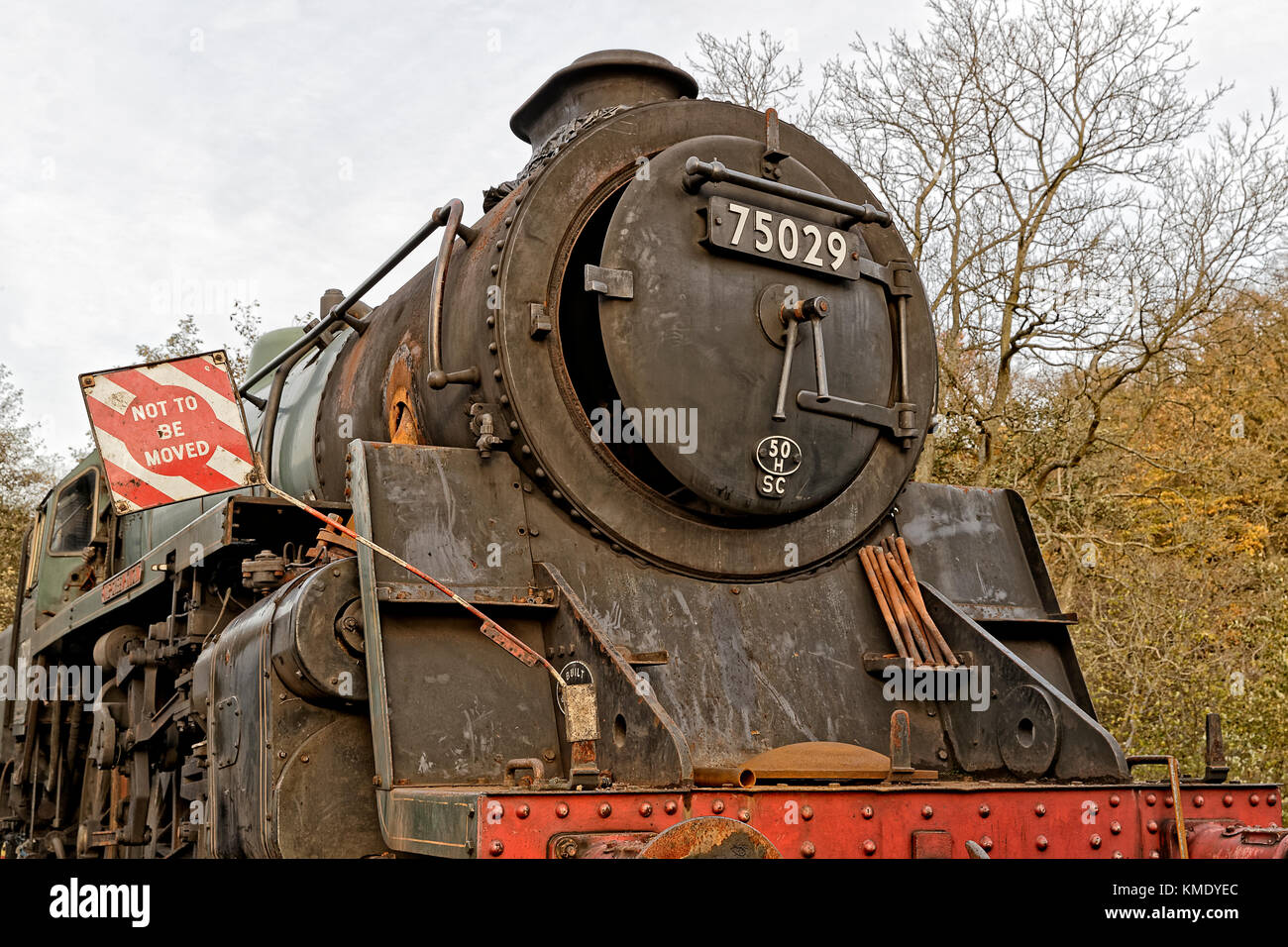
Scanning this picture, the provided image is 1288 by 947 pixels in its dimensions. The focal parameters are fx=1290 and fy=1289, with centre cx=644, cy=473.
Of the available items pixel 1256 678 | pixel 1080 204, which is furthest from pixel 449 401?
pixel 1080 204

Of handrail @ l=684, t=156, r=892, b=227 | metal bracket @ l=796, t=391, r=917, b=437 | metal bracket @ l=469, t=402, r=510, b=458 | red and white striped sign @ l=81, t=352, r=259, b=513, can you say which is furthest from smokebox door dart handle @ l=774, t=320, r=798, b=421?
red and white striped sign @ l=81, t=352, r=259, b=513

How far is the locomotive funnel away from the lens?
4637 millimetres

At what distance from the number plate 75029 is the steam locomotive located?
0.5 inches

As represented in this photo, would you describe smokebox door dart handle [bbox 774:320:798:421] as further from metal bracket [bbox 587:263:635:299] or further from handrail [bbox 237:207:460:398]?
handrail [bbox 237:207:460:398]

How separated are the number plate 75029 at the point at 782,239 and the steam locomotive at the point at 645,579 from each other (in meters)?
0.01

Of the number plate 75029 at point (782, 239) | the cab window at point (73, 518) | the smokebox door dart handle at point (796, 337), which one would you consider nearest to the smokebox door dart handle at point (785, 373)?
the smokebox door dart handle at point (796, 337)

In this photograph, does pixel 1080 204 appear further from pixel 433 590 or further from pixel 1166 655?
pixel 433 590

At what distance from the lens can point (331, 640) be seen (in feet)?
A: 11.2

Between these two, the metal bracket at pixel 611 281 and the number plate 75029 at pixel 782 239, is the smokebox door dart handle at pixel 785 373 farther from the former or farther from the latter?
the metal bracket at pixel 611 281

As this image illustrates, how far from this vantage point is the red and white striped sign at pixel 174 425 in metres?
3.93

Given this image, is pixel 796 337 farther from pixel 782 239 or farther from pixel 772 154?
pixel 772 154

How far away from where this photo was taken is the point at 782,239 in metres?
4.15

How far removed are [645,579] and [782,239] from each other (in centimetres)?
120
